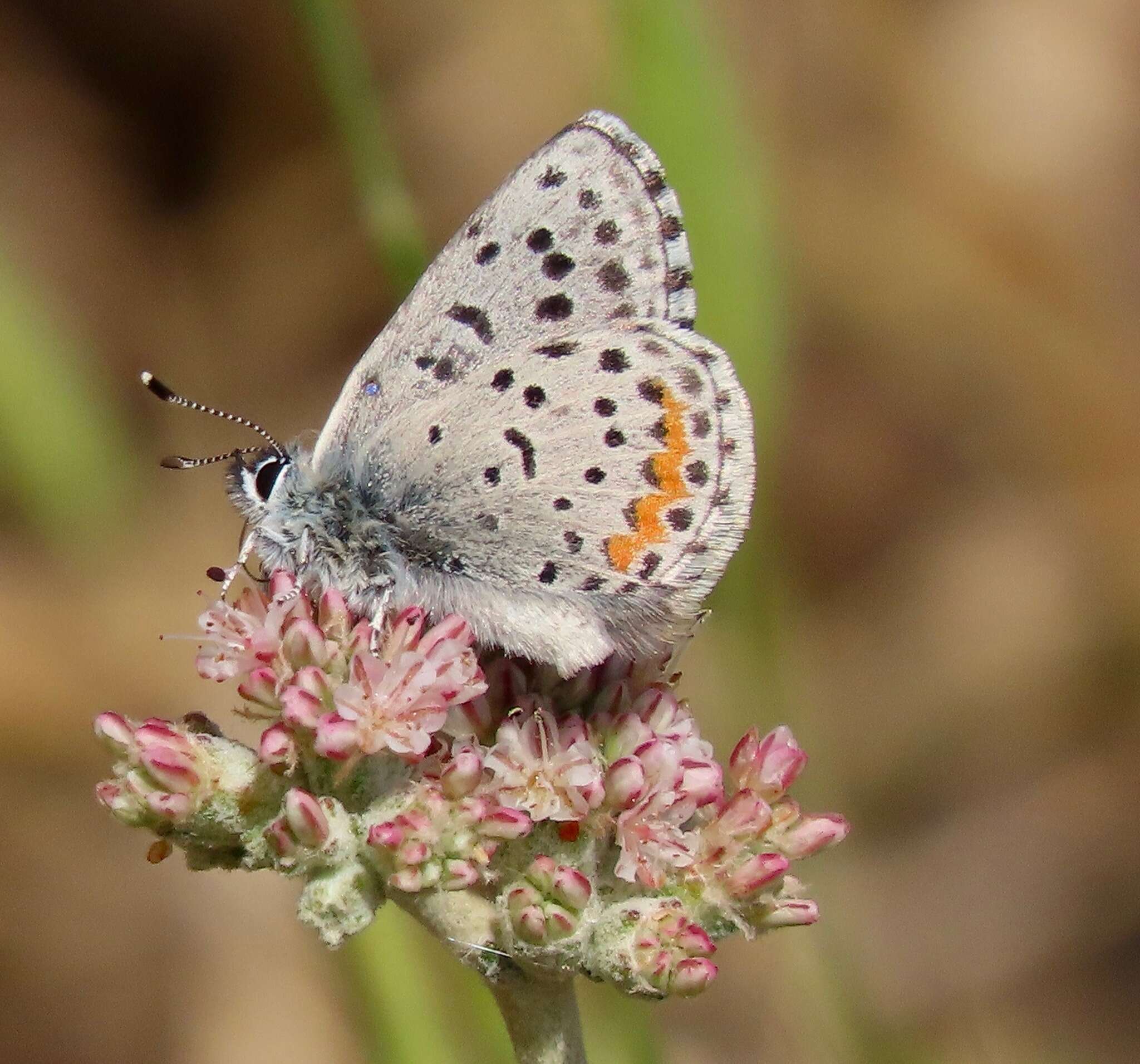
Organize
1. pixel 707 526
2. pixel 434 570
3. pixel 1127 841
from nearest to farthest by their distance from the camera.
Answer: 1. pixel 707 526
2. pixel 434 570
3. pixel 1127 841

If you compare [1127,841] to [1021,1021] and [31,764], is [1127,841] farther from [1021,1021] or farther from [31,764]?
[31,764]

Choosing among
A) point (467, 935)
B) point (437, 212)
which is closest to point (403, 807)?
point (467, 935)

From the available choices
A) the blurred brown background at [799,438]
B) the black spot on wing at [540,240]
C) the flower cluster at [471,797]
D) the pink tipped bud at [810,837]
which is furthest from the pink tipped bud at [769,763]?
the blurred brown background at [799,438]

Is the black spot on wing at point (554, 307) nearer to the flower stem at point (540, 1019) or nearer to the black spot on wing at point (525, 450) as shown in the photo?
the black spot on wing at point (525, 450)

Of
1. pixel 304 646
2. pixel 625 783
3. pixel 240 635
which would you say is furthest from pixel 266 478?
pixel 625 783

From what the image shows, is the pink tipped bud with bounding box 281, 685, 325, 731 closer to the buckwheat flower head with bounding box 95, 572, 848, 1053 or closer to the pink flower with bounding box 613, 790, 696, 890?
the buckwheat flower head with bounding box 95, 572, 848, 1053

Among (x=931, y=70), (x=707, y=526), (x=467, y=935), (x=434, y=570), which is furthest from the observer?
(x=931, y=70)

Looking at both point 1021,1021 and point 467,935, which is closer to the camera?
point 467,935
